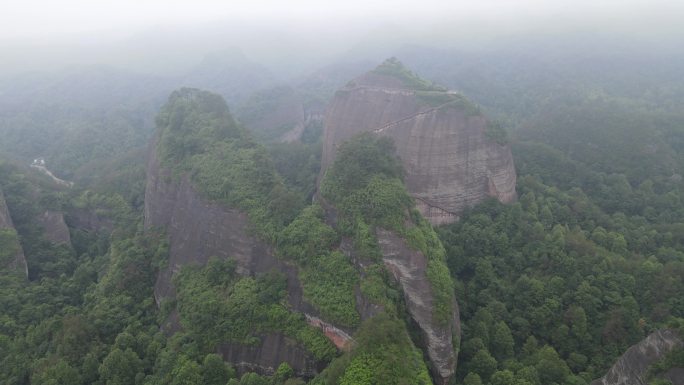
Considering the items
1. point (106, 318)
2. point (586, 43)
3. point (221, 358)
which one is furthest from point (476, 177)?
point (586, 43)

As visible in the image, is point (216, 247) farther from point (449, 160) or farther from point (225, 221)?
point (449, 160)

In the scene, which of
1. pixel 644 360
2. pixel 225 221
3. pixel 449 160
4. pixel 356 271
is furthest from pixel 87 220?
pixel 644 360

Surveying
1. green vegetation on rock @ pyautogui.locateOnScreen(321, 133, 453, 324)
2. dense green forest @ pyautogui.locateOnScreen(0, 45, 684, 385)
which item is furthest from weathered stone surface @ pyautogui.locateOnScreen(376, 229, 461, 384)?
dense green forest @ pyautogui.locateOnScreen(0, 45, 684, 385)

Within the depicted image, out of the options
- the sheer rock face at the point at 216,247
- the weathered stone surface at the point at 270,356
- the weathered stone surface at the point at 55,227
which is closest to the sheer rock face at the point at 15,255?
the weathered stone surface at the point at 55,227

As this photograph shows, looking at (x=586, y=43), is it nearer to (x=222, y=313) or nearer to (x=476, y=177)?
(x=476, y=177)

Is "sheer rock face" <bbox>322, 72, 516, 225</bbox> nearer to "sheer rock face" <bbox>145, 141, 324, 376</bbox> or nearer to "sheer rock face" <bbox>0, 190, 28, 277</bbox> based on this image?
"sheer rock face" <bbox>145, 141, 324, 376</bbox>
